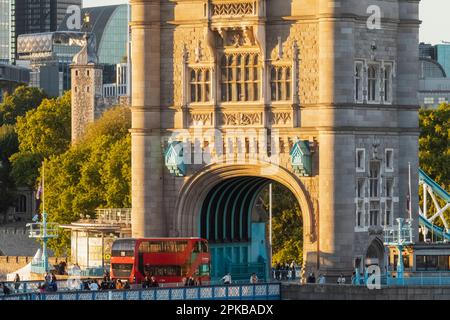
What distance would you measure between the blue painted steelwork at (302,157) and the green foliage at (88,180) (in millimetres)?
35629

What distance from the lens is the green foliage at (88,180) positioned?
13325 cm

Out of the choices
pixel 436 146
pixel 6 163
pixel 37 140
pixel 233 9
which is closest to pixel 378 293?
pixel 233 9

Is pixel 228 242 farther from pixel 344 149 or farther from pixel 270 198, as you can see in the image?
pixel 270 198

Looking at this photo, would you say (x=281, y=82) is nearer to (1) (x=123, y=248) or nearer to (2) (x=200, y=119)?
(2) (x=200, y=119)

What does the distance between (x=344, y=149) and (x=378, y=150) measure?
217 centimetres

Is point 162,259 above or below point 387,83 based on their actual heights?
below

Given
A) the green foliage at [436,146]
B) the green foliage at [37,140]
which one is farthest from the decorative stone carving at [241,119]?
the green foliage at [37,140]

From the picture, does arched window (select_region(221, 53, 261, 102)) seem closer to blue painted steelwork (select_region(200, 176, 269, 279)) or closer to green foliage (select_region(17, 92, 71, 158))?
blue painted steelwork (select_region(200, 176, 269, 279))

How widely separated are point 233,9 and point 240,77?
2738 mm

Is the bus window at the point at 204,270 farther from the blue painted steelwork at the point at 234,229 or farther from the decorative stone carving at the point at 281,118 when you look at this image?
the decorative stone carving at the point at 281,118

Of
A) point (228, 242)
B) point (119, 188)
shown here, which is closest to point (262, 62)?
point (228, 242)

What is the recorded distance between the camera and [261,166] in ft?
314

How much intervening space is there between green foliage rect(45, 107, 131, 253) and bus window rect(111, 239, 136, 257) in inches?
1310

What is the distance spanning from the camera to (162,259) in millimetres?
94812
